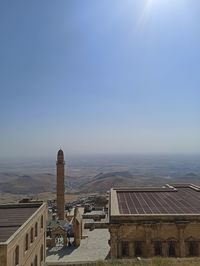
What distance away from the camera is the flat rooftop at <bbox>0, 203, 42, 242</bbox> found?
18906 millimetres

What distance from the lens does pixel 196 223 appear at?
23703mm

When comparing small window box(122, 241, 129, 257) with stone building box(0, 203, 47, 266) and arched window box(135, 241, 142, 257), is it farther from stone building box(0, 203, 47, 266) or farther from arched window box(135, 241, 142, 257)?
stone building box(0, 203, 47, 266)

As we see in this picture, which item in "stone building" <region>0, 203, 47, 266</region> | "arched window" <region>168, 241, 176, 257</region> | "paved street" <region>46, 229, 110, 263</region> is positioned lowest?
"paved street" <region>46, 229, 110, 263</region>

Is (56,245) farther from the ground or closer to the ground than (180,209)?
closer to the ground

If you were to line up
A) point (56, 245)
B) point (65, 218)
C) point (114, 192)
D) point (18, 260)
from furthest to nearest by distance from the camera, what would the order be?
point (65, 218)
point (114, 192)
point (56, 245)
point (18, 260)

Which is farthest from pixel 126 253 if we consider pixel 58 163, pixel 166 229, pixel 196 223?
pixel 58 163

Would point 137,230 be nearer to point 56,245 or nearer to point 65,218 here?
point 56,245

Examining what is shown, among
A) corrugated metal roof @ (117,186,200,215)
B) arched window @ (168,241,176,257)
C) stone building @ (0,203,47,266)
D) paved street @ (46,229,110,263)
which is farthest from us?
paved street @ (46,229,110,263)

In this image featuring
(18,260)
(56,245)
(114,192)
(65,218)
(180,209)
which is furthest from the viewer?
(65,218)

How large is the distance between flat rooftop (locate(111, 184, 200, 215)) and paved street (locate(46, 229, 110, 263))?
4428 millimetres

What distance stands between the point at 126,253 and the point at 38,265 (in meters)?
6.67

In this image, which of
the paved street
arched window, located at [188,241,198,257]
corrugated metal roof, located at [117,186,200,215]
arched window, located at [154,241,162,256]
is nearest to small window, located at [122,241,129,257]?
arched window, located at [154,241,162,256]

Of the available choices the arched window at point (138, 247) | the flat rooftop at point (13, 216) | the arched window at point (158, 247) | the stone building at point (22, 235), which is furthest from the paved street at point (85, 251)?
the flat rooftop at point (13, 216)

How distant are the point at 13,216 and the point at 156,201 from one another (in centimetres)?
1325
